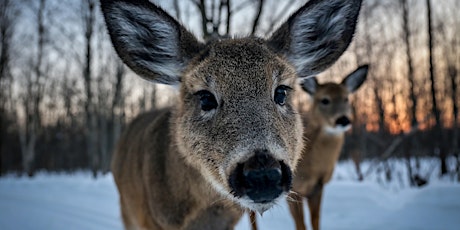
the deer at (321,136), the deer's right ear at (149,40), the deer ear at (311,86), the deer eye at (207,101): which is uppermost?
the deer's right ear at (149,40)

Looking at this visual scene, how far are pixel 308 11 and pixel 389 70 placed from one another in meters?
25.0

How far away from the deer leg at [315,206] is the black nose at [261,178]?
11.7ft

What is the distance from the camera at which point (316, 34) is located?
3518mm

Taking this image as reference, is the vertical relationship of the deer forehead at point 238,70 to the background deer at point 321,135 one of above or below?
above

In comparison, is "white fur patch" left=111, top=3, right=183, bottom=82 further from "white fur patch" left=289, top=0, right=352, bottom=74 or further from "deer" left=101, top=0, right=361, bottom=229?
"white fur patch" left=289, top=0, right=352, bottom=74

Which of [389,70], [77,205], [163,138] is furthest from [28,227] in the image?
[389,70]

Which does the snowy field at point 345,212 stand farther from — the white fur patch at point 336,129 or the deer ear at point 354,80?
the deer ear at point 354,80

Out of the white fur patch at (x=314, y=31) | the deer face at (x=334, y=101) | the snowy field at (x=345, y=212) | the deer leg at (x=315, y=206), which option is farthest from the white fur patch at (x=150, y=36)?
the deer face at (x=334, y=101)

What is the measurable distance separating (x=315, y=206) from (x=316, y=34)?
111 inches

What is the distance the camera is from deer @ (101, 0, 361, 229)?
2.33 meters

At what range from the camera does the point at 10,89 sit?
3228 cm

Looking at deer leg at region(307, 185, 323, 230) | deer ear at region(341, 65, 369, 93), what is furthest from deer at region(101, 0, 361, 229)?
deer ear at region(341, 65, 369, 93)

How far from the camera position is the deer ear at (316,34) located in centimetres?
319

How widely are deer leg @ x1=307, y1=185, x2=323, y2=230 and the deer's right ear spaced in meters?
3.11
